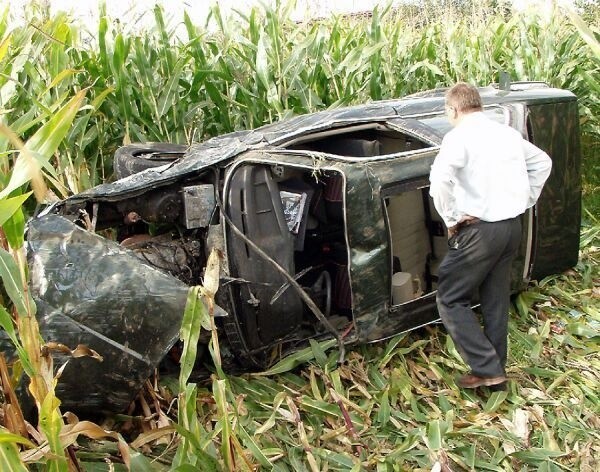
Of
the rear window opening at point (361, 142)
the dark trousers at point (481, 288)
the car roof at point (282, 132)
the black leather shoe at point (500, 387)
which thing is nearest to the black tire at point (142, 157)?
the car roof at point (282, 132)

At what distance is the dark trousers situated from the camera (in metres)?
3.32

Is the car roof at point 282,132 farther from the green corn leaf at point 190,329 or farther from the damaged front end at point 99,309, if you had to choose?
the green corn leaf at point 190,329

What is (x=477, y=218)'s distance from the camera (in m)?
3.33

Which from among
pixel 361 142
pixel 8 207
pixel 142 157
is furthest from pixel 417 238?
pixel 8 207

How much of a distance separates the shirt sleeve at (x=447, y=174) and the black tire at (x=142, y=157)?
188 centimetres

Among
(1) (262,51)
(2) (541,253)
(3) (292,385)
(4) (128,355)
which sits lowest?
(3) (292,385)

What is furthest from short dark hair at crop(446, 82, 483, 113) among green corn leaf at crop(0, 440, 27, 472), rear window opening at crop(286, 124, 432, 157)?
green corn leaf at crop(0, 440, 27, 472)

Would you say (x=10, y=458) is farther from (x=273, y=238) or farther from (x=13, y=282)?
(x=273, y=238)

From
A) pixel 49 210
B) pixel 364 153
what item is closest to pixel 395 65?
pixel 364 153

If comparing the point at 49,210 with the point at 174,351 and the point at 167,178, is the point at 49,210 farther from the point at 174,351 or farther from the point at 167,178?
the point at 174,351

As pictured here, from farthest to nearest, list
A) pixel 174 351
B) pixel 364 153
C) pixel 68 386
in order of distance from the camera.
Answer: pixel 364 153 < pixel 174 351 < pixel 68 386

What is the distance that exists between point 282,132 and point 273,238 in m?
0.72

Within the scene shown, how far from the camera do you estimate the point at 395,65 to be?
686 cm

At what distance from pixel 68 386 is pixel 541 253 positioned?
9.95ft
